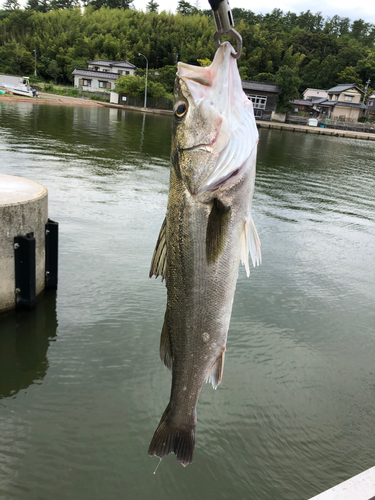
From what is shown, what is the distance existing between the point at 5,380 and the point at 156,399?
1835 millimetres

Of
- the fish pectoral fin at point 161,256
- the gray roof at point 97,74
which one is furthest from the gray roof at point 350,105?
the fish pectoral fin at point 161,256

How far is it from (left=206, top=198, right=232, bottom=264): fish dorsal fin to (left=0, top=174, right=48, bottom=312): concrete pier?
3793 mm

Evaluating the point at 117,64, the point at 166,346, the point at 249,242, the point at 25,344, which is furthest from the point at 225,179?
the point at 117,64

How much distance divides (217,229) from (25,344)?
422 cm

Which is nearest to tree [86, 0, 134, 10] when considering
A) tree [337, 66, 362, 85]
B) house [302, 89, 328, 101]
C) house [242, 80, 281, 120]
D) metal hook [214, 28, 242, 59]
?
house [302, 89, 328, 101]

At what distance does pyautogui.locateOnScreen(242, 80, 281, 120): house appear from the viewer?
225 ft

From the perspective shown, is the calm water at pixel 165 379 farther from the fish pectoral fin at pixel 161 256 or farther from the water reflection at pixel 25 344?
the fish pectoral fin at pixel 161 256

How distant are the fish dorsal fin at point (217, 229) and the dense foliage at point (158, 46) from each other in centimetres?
7623

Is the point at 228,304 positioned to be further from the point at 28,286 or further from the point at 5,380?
the point at 28,286

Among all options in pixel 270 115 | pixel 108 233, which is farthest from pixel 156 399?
pixel 270 115

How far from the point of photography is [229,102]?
1.91 m

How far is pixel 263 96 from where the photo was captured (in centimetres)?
6944

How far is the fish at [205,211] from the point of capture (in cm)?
188

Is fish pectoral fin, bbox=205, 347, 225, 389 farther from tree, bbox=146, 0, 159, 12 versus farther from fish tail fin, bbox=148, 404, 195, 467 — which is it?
tree, bbox=146, 0, 159, 12
